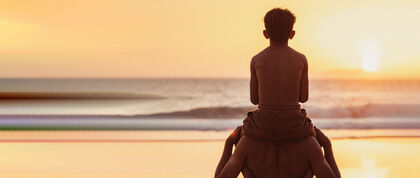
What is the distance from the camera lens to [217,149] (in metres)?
6.61

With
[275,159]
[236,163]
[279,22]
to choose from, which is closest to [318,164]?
[275,159]

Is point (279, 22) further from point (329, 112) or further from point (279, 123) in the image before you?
point (329, 112)

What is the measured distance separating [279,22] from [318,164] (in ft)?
2.76

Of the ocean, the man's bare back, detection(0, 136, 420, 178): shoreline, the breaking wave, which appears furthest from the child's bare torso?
the breaking wave

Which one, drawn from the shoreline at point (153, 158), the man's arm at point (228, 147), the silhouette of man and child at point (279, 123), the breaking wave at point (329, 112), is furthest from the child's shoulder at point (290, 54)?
the breaking wave at point (329, 112)

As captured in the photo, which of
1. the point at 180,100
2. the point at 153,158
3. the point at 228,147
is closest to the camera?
the point at 228,147

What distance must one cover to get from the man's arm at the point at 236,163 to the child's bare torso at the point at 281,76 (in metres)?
0.28

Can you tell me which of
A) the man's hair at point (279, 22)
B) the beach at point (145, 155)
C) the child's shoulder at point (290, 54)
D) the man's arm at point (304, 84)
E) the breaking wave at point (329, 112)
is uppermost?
the man's hair at point (279, 22)

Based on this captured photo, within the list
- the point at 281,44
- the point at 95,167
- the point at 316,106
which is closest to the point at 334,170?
the point at 281,44

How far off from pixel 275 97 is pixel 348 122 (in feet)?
35.0

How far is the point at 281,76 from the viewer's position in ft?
9.19

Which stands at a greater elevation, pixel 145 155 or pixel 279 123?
pixel 279 123

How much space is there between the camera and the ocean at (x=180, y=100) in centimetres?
1673

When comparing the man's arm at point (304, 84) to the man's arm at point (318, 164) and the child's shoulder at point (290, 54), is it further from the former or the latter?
the man's arm at point (318, 164)
